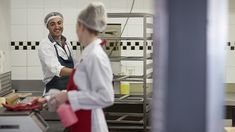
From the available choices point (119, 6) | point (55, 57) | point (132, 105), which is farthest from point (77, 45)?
point (55, 57)

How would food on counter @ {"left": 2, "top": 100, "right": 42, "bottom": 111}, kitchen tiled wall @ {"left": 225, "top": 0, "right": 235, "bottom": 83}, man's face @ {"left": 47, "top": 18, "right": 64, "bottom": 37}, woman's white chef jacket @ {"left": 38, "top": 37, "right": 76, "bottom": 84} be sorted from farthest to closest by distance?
kitchen tiled wall @ {"left": 225, "top": 0, "right": 235, "bottom": 83}
man's face @ {"left": 47, "top": 18, "right": 64, "bottom": 37}
woman's white chef jacket @ {"left": 38, "top": 37, "right": 76, "bottom": 84}
food on counter @ {"left": 2, "top": 100, "right": 42, "bottom": 111}

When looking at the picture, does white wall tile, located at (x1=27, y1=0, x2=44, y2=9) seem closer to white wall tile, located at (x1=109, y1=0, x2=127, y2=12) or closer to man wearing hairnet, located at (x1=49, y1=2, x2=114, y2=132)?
white wall tile, located at (x1=109, y1=0, x2=127, y2=12)

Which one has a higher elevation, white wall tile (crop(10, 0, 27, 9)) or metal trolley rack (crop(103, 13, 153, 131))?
white wall tile (crop(10, 0, 27, 9))

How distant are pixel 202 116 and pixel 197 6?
0.24 meters

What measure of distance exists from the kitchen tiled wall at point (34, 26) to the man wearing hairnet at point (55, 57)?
1.14 meters

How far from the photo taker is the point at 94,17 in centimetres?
182

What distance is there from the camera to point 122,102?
3.58m

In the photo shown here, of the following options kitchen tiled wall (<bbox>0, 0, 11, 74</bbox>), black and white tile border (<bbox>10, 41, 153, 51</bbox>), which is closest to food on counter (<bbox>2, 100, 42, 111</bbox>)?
kitchen tiled wall (<bbox>0, 0, 11, 74</bbox>)

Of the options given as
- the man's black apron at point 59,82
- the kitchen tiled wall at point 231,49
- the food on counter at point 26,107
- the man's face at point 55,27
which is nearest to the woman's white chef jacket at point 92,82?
the food on counter at point 26,107

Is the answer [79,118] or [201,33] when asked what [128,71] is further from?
[201,33]

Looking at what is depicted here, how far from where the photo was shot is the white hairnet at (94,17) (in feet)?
5.88

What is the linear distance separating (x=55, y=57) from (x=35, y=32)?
4.69 feet

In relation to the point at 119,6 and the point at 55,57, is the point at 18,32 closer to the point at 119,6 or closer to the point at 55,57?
the point at 119,6

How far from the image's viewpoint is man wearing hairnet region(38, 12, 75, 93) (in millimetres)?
2732
